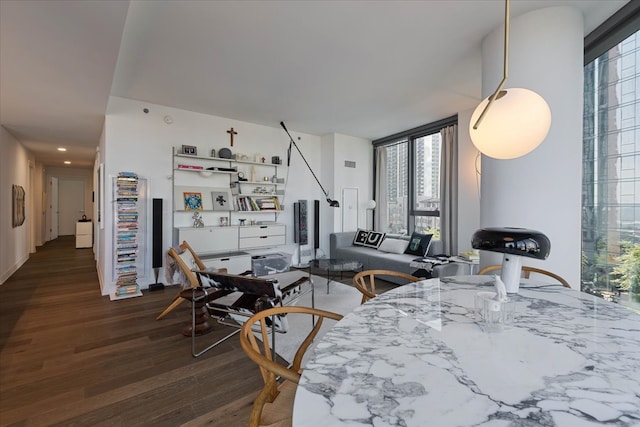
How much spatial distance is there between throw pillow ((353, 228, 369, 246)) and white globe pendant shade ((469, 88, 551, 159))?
4.34 meters

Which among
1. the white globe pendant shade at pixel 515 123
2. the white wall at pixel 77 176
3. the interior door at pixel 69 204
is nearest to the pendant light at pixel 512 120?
the white globe pendant shade at pixel 515 123

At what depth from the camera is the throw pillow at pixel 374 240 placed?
5.36m

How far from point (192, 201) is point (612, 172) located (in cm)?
496

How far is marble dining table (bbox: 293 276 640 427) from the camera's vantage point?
1.84 feet

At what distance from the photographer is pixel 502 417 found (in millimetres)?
551

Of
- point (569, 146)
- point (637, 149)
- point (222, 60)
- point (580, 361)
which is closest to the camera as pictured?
point (580, 361)

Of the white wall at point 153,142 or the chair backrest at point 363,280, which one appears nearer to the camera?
the chair backrest at point 363,280

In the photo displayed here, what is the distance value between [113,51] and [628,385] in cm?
336

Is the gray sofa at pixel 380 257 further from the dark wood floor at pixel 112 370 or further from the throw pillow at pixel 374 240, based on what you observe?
the dark wood floor at pixel 112 370

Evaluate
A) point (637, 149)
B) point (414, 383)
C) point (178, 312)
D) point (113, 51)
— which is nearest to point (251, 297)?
point (178, 312)

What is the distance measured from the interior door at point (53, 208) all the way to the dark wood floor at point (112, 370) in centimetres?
737

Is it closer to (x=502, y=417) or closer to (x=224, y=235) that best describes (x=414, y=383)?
(x=502, y=417)

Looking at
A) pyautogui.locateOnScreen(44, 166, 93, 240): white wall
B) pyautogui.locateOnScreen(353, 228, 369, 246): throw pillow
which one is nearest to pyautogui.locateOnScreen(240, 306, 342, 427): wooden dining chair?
pyautogui.locateOnScreen(353, 228, 369, 246): throw pillow

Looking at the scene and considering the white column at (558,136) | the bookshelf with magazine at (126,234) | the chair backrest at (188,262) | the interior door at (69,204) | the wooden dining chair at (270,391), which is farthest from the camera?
the interior door at (69,204)
